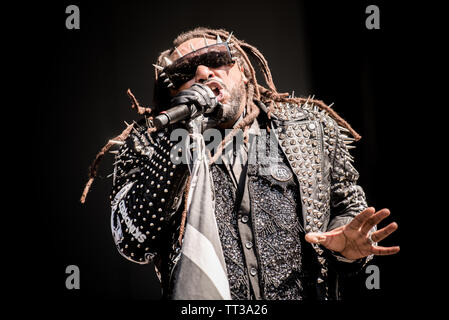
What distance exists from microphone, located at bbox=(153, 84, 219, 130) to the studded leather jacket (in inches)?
Result: 7.6

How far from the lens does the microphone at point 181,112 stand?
0.95m

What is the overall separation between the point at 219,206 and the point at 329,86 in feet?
3.20

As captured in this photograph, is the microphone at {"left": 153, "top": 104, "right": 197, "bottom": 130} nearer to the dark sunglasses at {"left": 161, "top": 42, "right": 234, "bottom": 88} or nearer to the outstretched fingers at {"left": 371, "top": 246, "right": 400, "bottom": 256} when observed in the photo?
the dark sunglasses at {"left": 161, "top": 42, "right": 234, "bottom": 88}

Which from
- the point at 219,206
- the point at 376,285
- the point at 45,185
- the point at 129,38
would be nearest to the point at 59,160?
the point at 45,185

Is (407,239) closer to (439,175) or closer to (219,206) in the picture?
(439,175)

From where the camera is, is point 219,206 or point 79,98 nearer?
point 219,206

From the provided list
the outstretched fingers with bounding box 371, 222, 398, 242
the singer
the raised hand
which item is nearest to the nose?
the singer

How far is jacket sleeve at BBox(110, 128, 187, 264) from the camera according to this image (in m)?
1.22

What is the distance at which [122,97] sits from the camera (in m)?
2.04

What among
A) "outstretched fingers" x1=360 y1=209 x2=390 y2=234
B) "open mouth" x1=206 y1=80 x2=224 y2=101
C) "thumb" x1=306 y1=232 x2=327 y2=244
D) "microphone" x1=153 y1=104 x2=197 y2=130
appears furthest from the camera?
"open mouth" x1=206 y1=80 x2=224 y2=101

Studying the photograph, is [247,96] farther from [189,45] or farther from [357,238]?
[357,238]

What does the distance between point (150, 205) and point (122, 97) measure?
950 millimetres

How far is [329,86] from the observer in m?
2.02

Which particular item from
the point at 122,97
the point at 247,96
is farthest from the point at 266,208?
the point at 122,97
